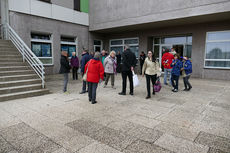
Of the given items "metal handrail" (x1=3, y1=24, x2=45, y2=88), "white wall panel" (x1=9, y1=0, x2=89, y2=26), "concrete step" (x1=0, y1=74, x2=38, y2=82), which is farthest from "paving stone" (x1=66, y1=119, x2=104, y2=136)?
"white wall panel" (x1=9, y1=0, x2=89, y2=26)

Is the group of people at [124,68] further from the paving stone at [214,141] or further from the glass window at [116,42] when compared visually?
the glass window at [116,42]

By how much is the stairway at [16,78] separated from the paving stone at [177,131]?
15.6 feet

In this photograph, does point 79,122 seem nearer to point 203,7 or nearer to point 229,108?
point 229,108

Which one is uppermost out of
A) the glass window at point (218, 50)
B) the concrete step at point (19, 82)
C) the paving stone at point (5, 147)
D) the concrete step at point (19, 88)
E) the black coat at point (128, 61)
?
the glass window at point (218, 50)

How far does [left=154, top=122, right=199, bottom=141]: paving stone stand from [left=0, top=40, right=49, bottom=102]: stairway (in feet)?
15.6

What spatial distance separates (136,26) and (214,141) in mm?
10887

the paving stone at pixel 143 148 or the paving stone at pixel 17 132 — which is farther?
the paving stone at pixel 17 132

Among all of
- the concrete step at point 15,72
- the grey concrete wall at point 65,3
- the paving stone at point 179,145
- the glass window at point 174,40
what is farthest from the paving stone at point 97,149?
the grey concrete wall at point 65,3

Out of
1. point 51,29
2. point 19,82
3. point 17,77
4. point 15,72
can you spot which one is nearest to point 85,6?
point 51,29

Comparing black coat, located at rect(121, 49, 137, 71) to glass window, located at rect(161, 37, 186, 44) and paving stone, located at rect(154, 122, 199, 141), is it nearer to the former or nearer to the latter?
paving stone, located at rect(154, 122, 199, 141)

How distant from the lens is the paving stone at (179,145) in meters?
2.60

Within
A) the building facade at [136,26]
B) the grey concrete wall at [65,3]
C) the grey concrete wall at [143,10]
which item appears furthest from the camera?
the grey concrete wall at [65,3]

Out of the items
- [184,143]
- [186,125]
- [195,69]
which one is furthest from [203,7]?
[184,143]

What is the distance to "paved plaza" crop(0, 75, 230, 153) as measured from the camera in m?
2.70
